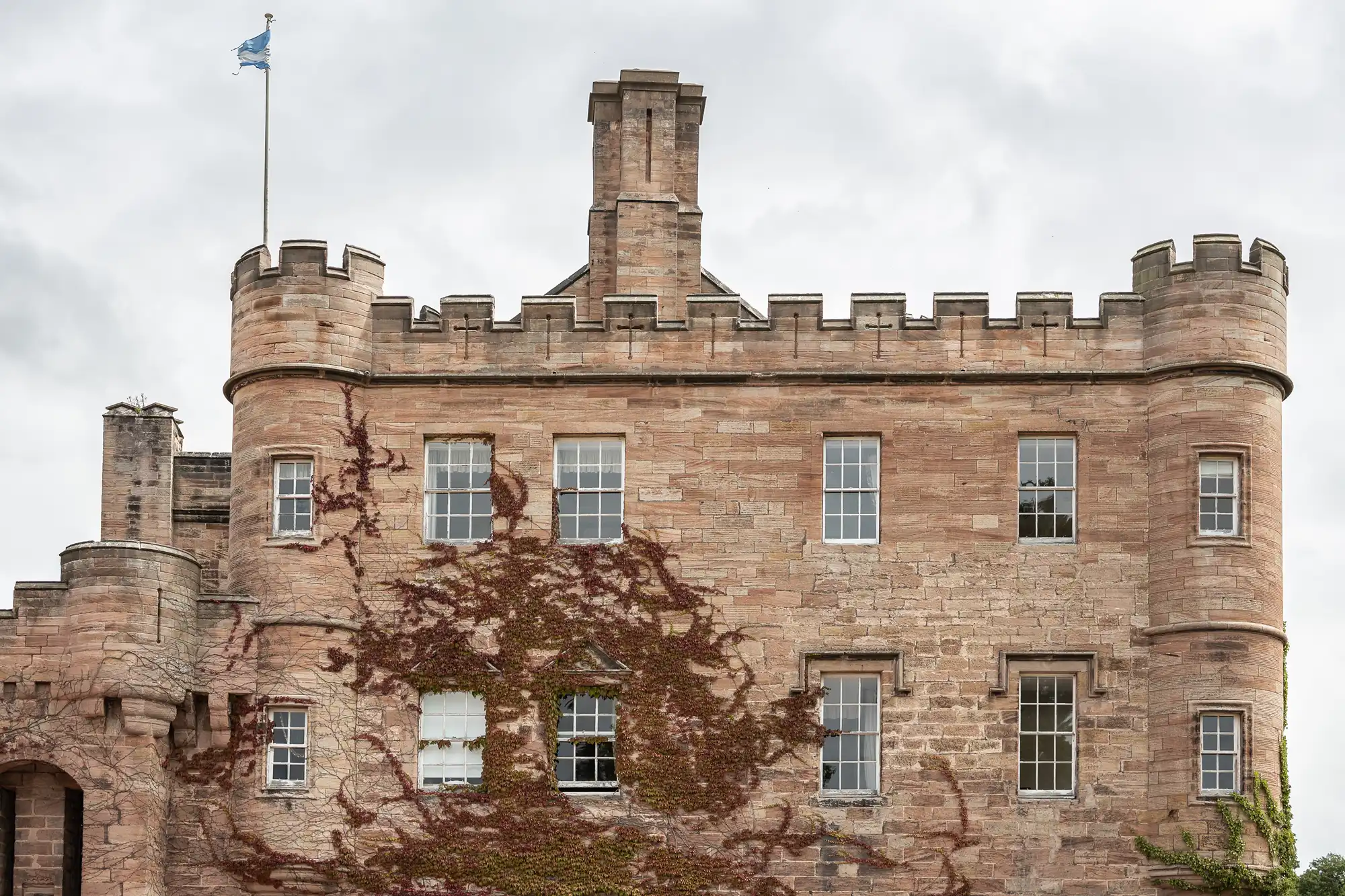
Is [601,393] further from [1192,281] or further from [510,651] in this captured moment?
[1192,281]

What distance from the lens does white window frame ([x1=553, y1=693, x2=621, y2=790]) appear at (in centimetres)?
3722

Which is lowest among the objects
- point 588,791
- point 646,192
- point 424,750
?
point 588,791

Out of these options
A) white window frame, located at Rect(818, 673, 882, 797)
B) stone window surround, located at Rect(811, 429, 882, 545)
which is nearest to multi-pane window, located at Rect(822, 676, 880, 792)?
white window frame, located at Rect(818, 673, 882, 797)

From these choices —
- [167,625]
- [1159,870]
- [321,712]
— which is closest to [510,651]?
[321,712]

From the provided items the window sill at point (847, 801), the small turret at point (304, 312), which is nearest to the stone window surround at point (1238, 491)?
the window sill at point (847, 801)

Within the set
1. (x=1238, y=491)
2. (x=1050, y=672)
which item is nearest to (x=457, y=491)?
(x=1050, y=672)

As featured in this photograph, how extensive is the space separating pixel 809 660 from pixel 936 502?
11.1 ft

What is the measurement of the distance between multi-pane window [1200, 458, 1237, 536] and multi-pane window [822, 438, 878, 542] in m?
5.31

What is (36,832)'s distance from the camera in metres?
37.7

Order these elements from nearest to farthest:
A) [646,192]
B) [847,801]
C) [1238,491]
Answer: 1. [847,801]
2. [1238,491]
3. [646,192]

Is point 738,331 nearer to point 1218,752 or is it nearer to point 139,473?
point 1218,752

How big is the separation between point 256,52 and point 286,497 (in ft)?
33.3

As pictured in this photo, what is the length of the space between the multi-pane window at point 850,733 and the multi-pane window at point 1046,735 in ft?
7.75

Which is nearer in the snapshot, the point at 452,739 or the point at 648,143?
the point at 452,739
